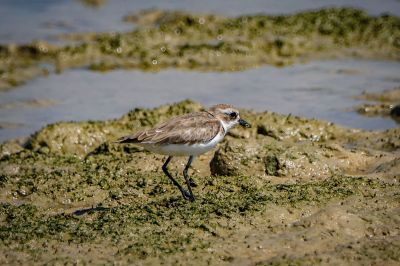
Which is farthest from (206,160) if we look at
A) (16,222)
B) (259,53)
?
(259,53)

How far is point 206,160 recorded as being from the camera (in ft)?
34.1

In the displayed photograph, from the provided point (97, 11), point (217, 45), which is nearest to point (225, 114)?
point (217, 45)

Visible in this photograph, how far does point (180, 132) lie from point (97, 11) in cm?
1503

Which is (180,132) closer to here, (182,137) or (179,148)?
(182,137)

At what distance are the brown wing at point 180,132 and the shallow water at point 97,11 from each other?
1139 cm

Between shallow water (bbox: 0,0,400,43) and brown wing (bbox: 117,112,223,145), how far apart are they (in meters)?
11.4

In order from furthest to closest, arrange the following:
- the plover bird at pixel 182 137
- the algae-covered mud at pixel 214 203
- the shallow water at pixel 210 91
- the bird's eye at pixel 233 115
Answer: the shallow water at pixel 210 91
the bird's eye at pixel 233 115
the plover bird at pixel 182 137
the algae-covered mud at pixel 214 203

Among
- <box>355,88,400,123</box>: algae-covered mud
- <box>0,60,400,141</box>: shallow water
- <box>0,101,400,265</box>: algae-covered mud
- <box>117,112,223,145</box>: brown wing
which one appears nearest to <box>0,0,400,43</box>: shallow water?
<box>0,60,400,141</box>: shallow water

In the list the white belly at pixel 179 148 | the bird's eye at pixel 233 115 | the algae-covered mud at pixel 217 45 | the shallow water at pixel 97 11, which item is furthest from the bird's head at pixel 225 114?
the shallow water at pixel 97 11

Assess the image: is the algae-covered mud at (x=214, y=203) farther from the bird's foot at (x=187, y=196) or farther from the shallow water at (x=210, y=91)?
the shallow water at (x=210, y=91)

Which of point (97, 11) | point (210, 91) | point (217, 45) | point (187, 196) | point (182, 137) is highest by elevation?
point (182, 137)

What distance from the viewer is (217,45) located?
1792 cm

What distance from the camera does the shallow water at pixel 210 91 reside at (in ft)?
45.0

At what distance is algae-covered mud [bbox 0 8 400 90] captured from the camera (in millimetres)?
17141
